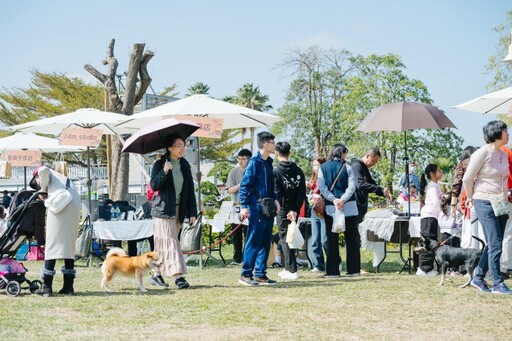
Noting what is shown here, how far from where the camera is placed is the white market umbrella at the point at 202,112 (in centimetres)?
1228

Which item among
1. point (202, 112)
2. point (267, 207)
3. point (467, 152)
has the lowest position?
point (267, 207)

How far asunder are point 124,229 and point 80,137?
251 cm

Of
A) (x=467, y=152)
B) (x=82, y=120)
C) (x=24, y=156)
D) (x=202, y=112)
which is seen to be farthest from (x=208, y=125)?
(x=24, y=156)

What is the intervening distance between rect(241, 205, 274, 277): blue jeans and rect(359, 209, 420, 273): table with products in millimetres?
2558

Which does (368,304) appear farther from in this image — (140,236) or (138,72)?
(138,72)

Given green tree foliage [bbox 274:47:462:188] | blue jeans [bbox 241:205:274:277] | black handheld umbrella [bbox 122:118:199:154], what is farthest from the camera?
green tree foliage [bbox 274:47:462:188]

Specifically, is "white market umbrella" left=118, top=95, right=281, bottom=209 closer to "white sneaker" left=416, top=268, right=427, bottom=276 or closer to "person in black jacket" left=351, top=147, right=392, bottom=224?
"person in black jacket" left=351, top=147, right=392, bottom=224

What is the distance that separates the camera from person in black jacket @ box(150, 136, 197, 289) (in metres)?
9.01

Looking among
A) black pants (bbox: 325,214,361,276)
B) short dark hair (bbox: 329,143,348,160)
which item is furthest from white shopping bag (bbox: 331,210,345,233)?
short dark hair (bbox: 329,143,348,160)

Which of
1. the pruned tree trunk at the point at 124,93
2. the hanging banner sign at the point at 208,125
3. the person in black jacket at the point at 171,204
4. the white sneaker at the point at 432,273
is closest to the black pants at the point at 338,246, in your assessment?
the white sneaker at the point at 432,273

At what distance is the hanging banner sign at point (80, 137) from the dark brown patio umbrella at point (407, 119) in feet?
16.5

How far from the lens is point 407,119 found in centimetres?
1106

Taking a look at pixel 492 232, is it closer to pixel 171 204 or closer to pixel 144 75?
pixel 171 204

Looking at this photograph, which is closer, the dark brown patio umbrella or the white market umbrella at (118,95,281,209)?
the dark brown patio umbrella
